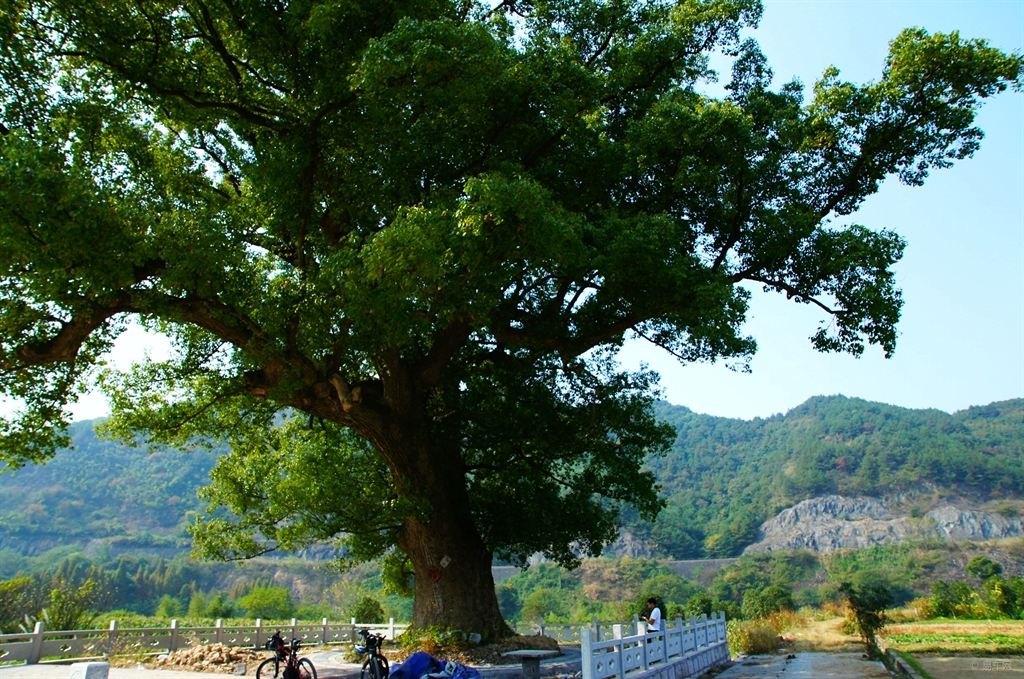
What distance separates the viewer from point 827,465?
10600 cm

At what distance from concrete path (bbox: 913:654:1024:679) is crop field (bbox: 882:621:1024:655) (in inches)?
52.1

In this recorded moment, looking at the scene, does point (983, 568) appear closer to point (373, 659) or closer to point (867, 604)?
point (867, 604)

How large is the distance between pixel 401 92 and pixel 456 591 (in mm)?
8837

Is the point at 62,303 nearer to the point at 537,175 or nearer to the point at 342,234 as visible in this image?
the point at 342,234

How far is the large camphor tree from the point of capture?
9.55m

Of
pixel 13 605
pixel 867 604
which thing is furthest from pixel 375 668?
pixel 13 605

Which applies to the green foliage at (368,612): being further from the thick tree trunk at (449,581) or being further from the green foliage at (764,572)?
the green foliage at (764,572)

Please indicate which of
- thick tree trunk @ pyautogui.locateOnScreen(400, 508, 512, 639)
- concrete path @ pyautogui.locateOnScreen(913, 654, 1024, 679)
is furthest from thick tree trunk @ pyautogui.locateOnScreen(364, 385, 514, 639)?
concrete path @ pyautogui.locateOnScreen(913, 654, 1024, 679)

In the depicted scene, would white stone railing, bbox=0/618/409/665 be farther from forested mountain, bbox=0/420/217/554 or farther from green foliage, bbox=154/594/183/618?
forested mountain, bbox=0/420/217/554

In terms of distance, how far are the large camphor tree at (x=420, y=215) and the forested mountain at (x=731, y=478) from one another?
8437cm

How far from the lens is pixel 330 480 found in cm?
1407

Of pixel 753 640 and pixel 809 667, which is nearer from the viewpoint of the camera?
pixel 809 667

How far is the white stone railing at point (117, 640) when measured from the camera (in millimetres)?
14711

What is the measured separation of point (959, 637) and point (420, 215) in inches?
803
